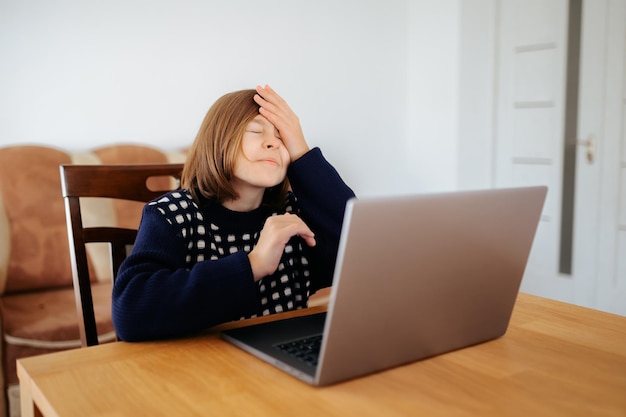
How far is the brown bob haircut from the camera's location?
113 centimetres

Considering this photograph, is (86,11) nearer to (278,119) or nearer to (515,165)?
(278,119)

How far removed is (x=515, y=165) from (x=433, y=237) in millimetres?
2813

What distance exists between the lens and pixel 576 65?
3021 millimetres

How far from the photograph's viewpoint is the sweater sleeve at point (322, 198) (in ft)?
3.96

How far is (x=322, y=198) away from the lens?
1.21 meters

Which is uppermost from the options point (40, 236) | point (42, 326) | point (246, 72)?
point (246, 72)

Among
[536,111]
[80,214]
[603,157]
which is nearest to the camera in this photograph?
[80,214]

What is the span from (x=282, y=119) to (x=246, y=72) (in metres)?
1.88

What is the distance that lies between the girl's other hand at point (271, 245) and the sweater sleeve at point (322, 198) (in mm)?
256

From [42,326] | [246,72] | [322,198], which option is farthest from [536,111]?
[42,326]

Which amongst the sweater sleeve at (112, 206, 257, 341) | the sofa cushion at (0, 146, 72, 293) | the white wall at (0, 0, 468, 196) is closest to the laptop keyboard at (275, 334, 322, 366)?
the sweater sleeve at (112, 206, 257, 341)

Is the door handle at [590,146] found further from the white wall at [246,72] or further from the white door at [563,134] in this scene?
the white wall at [246,72]

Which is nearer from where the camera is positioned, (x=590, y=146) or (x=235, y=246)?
(x=235, y=246)

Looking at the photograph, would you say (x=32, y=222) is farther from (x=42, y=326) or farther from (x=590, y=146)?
(x=590, y=146)
